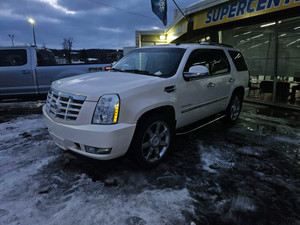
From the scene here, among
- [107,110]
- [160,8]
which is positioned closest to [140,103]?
[107,110]

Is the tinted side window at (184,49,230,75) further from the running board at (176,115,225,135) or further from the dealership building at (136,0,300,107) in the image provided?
the dealership building at (136,0,300,107)

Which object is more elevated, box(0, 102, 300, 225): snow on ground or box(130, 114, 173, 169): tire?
box(130, 114, 173, 169): tire

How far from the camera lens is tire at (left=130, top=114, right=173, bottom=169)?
9.52 ft

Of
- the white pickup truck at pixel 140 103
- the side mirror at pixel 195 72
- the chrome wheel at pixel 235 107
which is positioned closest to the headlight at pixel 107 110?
the white pickup truck at pixel 140 103

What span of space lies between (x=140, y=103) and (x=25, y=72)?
5.51 meters

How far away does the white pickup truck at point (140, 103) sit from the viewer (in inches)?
103

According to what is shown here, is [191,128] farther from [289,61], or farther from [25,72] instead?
[289,61]

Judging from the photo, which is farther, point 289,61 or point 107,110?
point 289,61

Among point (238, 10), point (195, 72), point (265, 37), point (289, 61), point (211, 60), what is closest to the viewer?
point (195, 72)

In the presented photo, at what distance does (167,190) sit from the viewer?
2717 millimetres

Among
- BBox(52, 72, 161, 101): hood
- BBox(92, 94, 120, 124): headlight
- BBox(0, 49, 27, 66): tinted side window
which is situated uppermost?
BBox(0, 49, 27, 66): tinted side window

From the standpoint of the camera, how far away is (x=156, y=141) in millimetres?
3254

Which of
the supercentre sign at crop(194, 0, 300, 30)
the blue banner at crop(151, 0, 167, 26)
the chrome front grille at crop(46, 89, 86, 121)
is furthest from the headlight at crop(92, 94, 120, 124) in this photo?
the blue banner at crop(151, 0, 167, 26)

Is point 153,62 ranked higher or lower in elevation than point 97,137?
higher
